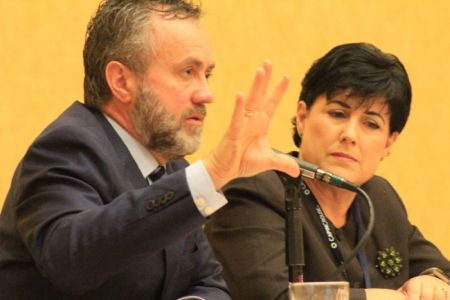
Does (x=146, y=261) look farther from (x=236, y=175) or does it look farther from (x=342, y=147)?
(x=342, y=147)

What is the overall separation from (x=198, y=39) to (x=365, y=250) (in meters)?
1.19

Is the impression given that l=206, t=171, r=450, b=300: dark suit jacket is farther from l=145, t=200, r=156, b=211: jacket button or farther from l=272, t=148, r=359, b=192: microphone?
l=145, t=200, r=156, b=211: jacket button

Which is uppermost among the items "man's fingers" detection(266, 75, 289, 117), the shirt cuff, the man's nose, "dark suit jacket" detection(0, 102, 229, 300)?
"man's fingers" detection(266, 75, 289, 117)

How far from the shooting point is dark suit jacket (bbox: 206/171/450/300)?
10.1 feet

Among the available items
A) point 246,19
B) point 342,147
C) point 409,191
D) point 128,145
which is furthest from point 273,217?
point 409,191

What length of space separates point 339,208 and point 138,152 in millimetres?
1085

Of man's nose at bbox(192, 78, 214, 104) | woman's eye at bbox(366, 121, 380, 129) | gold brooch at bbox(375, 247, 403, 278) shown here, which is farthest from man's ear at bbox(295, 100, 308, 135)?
man's nose at bbox(192, 78, 214, 104)

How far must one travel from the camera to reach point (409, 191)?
4793 millimetres

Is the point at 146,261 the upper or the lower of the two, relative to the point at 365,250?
upper

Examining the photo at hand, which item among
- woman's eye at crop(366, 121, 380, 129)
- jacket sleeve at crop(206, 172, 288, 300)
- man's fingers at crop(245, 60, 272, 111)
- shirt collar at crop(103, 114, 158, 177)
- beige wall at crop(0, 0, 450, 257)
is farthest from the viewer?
beige wall at crop(0, 0, 450, 257)

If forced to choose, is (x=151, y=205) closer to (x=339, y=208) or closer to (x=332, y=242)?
(x=332, y=242)

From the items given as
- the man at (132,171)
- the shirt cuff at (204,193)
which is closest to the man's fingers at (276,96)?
the man at (132,171)

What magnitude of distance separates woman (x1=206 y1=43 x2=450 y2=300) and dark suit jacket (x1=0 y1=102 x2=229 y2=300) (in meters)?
0.31

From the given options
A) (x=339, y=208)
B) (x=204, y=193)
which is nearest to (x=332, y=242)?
(x=339, y=208)
